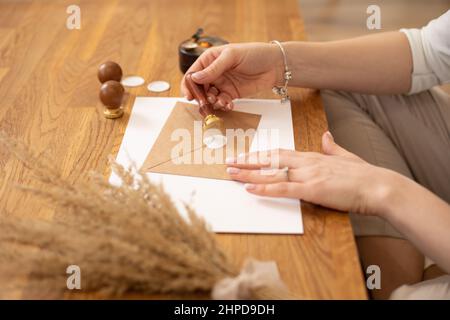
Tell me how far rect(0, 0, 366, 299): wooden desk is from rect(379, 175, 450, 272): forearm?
0.09 m

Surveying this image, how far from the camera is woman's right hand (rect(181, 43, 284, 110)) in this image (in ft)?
3.91

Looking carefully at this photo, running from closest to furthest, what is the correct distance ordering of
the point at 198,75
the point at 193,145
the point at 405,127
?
1. the point at 193,145
2. the point at 198,75
3. the point at 405,127

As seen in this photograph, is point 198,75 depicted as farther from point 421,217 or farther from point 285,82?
point 421,217

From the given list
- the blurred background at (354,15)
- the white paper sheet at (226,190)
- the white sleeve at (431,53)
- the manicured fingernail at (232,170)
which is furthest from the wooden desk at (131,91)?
the blurred background at (354,15)

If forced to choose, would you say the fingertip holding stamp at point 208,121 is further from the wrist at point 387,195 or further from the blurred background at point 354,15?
the blurred background at point 354,15

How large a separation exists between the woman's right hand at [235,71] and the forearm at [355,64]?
5 cm

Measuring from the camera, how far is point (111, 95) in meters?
1.14

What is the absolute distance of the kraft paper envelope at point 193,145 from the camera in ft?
3.26

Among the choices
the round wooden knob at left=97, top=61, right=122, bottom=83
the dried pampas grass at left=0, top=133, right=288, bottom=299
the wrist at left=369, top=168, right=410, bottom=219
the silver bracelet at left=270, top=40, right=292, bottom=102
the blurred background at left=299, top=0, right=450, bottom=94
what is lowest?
the dried pampas grass at left=0, top=133, right=288, bottom=299

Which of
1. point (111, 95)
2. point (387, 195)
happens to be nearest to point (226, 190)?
point (387, 195)

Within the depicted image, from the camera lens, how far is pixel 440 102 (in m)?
1.36

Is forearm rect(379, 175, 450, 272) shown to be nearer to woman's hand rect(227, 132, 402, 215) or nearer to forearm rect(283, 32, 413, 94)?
woman's hand rect(227, 132, 402, 215)

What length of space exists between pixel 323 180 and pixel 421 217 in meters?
0.18

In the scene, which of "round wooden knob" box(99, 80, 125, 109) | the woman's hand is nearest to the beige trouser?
the woman's hand
